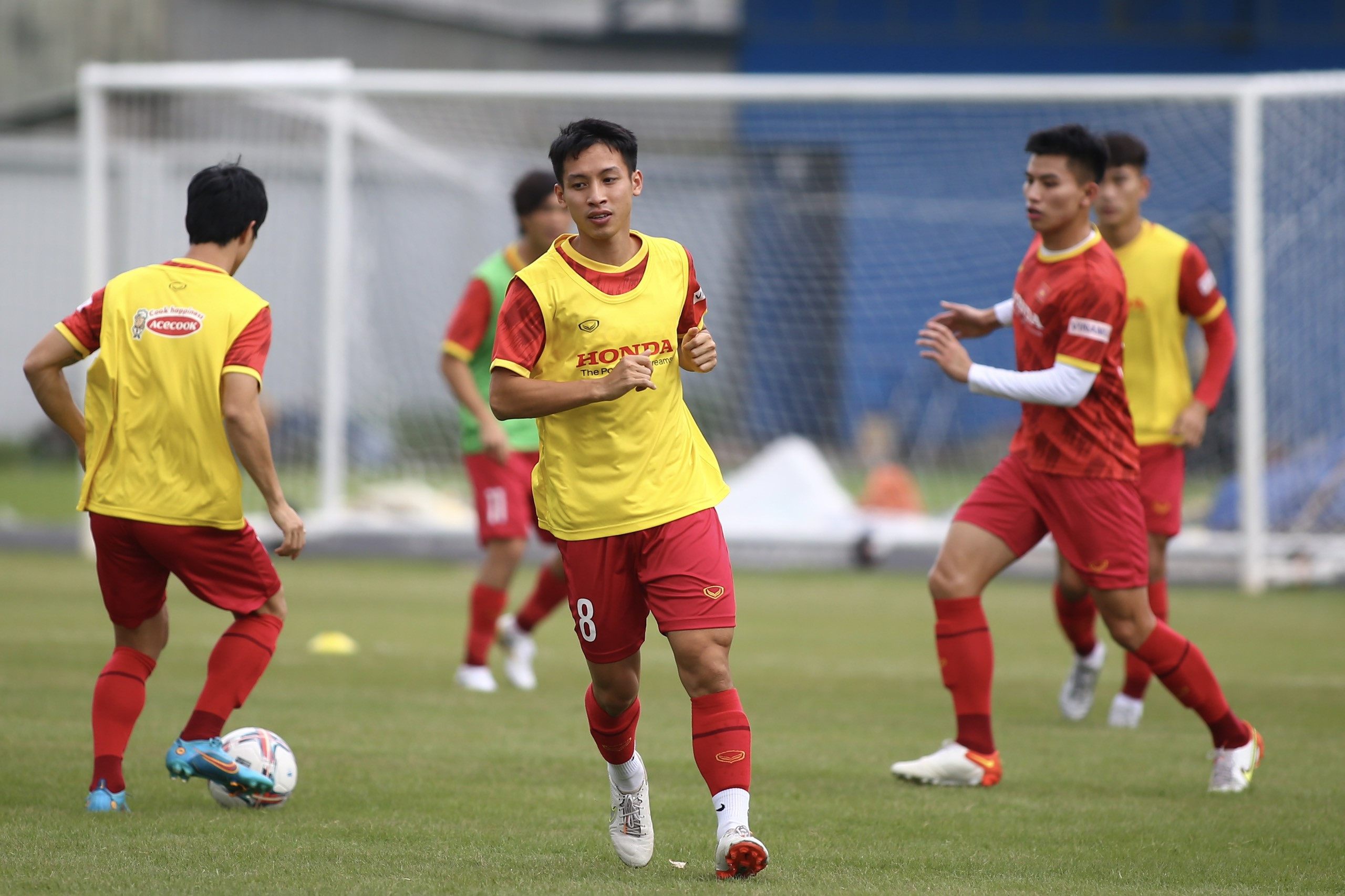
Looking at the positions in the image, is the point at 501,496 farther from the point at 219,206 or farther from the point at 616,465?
the point at 616,465

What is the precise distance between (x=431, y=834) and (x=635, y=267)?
1715 mm

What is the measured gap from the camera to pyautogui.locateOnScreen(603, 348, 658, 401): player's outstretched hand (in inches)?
141

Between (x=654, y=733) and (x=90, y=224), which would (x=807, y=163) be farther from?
(x=654, y=733)

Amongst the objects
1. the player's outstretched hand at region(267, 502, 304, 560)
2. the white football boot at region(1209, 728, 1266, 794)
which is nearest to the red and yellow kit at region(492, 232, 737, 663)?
the player's outstretched hand at region(267, 502, 304, 560)

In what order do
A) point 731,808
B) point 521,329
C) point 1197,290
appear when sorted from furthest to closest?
point 1197,290
point 521,329
point 731,808

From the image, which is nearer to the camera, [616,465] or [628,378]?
[628,378]

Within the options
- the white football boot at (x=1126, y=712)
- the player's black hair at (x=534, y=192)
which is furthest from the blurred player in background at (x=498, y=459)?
the white football boot at (x=1126, y=712)

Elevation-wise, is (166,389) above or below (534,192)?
below

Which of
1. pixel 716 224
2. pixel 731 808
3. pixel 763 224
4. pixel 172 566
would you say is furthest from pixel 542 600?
pixel 763 224

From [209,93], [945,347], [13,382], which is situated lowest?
[13,382]

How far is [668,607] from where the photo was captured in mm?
3771

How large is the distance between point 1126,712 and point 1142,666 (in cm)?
21

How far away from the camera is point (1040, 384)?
16.2 ft

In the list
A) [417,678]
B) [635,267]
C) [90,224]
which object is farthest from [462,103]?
[635,267]
